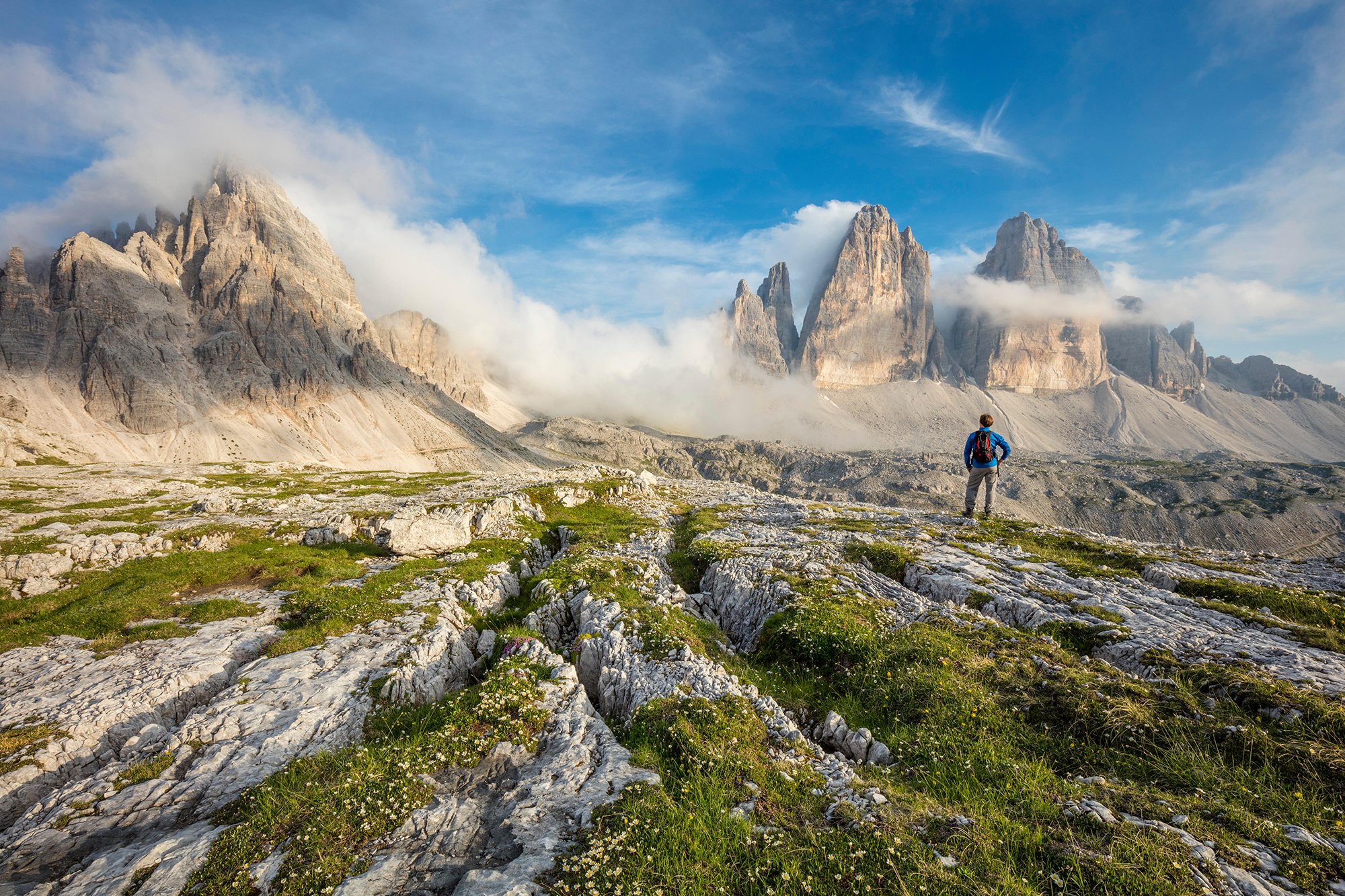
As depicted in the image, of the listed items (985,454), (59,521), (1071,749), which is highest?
(985,454)

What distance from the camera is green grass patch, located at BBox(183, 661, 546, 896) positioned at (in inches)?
294

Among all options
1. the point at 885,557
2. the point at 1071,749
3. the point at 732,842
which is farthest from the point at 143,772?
the point at 885,557

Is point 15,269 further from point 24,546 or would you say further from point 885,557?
point 885,557

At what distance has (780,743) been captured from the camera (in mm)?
10727

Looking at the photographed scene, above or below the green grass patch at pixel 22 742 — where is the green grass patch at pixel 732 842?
above

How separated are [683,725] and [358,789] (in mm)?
6248

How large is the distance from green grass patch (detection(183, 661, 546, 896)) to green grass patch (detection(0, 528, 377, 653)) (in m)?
13.1

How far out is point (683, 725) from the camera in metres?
10.8

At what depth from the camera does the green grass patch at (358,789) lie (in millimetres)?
7469

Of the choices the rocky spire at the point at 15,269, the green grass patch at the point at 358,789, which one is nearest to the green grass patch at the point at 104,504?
the green grass patch at the point at 358,789

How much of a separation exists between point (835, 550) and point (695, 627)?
11212 millimetres

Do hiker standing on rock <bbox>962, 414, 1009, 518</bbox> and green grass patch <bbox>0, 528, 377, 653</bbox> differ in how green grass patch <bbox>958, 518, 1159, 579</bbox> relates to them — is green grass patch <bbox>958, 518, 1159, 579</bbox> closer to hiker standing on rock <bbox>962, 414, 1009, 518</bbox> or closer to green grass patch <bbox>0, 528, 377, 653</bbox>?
hiker standing on rock <bbox>962, 414, 1009, 518</bbox>

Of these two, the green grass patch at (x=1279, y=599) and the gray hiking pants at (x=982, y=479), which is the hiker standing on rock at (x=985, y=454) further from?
the green grass patch at (x=1279, y=599)

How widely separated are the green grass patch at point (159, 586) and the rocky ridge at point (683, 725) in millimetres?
290
